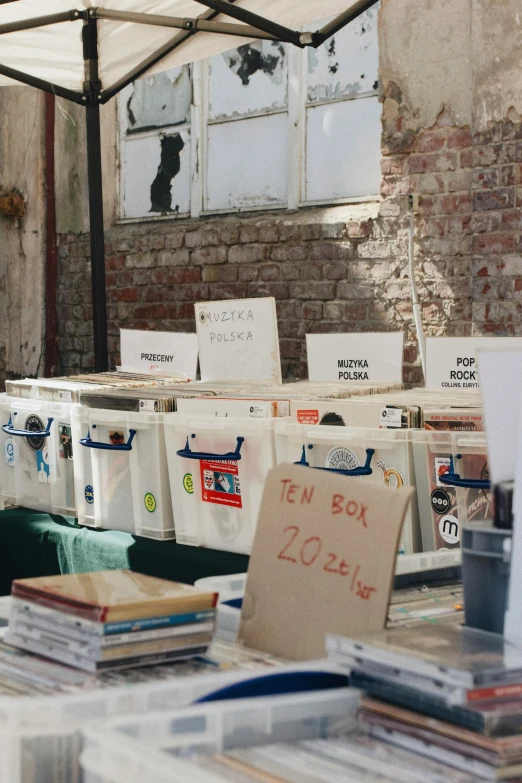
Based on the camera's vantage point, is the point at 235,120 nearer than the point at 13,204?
Yes

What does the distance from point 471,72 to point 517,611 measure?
336 centimetres

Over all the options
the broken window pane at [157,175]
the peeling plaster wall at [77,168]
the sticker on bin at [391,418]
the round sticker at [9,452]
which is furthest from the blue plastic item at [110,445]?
the peeling plaster wall at [77,168]

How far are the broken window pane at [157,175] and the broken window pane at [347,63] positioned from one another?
82cm

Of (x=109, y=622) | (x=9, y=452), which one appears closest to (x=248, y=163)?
(x=9, y=452)

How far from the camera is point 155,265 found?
17.0 ft

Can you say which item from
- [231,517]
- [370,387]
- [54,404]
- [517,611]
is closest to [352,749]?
[517,611]

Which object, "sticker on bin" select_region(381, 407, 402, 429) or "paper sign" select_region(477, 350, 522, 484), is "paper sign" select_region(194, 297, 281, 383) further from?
"paper sign" select_region(477, 350, 522, 484)

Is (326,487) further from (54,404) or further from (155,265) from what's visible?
(155,265)

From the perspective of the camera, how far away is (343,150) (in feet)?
14.7

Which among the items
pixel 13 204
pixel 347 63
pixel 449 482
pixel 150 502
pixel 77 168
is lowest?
pixel 150 502

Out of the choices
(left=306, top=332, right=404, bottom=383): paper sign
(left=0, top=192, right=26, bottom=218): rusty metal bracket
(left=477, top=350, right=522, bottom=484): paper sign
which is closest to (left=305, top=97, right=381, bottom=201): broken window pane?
(left=306, top=332, right=404, bottom=383): paper sign

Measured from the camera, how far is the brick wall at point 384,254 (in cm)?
396

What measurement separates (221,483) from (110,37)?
183 centimetres

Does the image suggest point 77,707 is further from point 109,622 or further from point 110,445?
point 110,445
